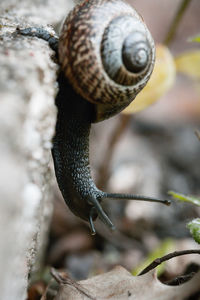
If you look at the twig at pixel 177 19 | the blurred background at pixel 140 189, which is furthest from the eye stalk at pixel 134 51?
the twig at pixel 177 19

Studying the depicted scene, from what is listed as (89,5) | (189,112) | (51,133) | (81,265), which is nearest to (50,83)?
(51,133)

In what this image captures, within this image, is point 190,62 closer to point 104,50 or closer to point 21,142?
point 104,50

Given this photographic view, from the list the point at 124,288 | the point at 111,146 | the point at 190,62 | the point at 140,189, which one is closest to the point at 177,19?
the point at 190,62

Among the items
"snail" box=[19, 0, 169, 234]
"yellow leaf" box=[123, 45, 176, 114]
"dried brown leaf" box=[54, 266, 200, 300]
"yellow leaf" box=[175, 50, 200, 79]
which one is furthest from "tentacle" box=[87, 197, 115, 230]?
"yellow leaf" box=[175, 50, 200, 79]

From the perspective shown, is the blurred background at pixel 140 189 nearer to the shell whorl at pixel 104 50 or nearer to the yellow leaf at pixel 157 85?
the yellow leaf at pixel 157 85

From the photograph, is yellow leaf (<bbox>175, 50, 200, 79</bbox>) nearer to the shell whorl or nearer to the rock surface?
the shell whorl

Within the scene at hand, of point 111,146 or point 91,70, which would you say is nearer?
point 91,70
